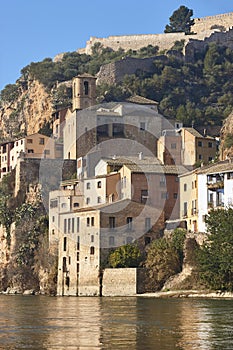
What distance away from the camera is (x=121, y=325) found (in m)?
40.2

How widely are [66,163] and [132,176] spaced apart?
19.0 meters

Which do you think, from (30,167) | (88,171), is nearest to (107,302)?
(88,171)

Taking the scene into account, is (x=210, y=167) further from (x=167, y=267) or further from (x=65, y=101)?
(x=65, y=101)

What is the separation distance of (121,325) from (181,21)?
112 m

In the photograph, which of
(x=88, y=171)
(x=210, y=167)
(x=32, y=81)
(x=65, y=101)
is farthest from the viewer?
(x=32, y=81)

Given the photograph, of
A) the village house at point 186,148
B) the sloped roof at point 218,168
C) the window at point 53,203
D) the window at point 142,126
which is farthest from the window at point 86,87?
the sloped roof at point 218,168

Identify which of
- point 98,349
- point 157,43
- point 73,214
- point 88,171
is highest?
point 157,43

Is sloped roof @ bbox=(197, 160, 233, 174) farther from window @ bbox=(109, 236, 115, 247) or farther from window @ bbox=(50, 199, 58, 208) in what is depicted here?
window @ bbox=(50, 199, 58, 208)

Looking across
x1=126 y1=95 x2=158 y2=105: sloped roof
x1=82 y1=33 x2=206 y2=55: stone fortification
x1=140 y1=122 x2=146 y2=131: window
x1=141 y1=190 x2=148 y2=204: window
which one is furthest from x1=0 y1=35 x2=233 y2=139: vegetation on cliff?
x1=141 y1=190 x2=148 y2=204: window

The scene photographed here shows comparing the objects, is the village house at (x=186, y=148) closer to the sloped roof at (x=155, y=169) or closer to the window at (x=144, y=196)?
the sloped roof at (x=155, y=169)

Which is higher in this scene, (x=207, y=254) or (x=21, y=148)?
(x=21, y=148)

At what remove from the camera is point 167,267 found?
213ft

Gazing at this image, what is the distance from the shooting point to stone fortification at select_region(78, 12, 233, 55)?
137000 millimetres

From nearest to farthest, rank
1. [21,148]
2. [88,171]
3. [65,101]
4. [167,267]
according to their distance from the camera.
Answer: [167,267]
[88,171]
[21,148]
[65,101]
